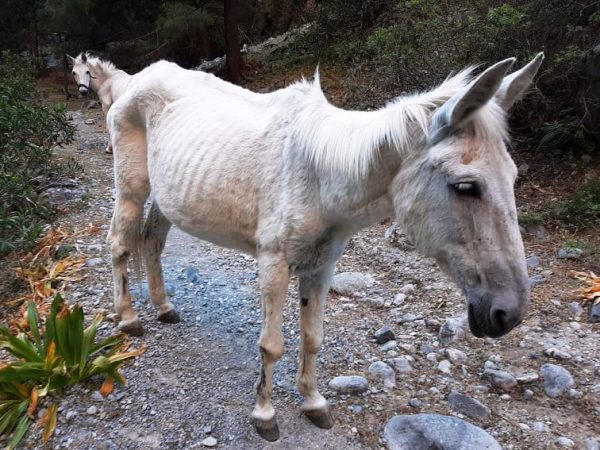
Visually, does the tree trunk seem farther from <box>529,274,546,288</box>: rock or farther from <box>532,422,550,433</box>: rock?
<box>532,422,550,433</box>: rock

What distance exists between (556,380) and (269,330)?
6.78ft

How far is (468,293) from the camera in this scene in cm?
190

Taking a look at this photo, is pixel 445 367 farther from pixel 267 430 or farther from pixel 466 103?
pixel 466 103

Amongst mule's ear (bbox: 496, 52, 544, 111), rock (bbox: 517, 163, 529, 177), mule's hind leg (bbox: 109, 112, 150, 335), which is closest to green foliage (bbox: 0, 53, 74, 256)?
mule's hind leg (bbox: 109, 112, 150, 335)

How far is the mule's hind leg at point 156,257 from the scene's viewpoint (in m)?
3.88

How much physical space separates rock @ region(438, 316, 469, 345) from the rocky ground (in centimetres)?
1

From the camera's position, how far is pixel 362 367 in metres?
3.45

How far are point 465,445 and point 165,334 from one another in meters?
2.42

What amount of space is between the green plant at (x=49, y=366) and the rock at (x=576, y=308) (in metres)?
3.66

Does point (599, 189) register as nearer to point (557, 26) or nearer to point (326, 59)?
point (557, 26)

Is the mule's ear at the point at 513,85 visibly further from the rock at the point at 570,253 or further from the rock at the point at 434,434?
the rock at the point at 570,253

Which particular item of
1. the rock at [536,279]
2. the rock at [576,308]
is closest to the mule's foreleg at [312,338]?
the rock at [576,308]

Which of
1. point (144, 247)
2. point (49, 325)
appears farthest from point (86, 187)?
point (49, 325)

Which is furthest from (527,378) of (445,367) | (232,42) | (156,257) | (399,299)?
(232,42)
